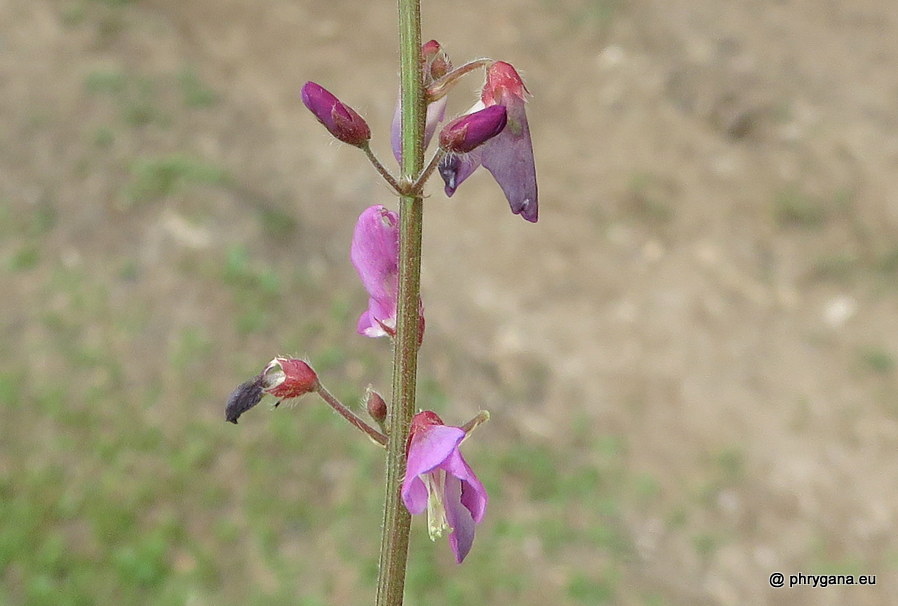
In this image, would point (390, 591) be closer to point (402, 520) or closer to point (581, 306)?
point (402, 520)

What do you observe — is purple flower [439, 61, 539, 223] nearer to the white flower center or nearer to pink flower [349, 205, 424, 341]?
pink flower [349, 205, 424, 341]

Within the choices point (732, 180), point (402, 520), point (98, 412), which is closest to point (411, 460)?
point (402, 520)

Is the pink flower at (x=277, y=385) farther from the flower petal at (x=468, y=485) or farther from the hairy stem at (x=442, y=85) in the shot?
the hairy stem at (x=442, y=85)

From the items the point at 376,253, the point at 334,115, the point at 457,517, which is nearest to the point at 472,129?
the point at 334,115

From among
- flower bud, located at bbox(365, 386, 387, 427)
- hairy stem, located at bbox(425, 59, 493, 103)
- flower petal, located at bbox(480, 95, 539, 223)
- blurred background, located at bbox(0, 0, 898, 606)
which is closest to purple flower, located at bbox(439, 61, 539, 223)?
flower petal, located at bbox(480, 95, 539, 223)

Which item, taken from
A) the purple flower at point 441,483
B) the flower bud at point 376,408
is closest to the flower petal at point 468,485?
the purple flower at point 441,483
